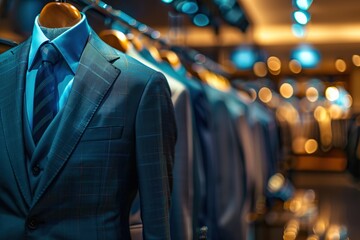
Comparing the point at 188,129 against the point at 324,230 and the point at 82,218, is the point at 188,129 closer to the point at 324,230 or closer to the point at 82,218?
the point at 82,218

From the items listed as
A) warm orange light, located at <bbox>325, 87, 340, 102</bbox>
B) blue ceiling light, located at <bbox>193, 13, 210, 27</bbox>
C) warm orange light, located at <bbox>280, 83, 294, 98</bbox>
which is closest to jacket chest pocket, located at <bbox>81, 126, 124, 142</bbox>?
blue ceiling light, located at <bbox>193, 13, 210, 27</bbox>

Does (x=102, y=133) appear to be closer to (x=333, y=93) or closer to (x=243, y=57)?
(x=333, y=93)

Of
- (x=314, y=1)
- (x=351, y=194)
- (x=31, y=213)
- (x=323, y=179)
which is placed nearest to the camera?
(x=31, y=213)

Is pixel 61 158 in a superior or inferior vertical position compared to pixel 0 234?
superior

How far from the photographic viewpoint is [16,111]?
1.71 metres

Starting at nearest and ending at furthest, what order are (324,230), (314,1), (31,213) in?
(31,213) → (314,1) → (324,230)

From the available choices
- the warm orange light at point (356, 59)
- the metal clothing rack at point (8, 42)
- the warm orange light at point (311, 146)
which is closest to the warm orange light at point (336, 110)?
the warm orange light at point (356, 59)

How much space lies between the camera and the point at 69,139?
164cm

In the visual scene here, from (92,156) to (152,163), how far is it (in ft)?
0.56

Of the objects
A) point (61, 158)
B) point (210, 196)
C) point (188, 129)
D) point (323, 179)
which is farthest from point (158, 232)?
point (323, 179)

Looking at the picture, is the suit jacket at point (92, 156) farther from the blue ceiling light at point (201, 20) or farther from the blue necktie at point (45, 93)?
the blue ceiling light at point (201, 20)

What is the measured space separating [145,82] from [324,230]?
3398 millimetres

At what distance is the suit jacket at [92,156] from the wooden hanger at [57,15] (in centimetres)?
11

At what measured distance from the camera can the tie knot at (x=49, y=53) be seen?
1759 millimetres
